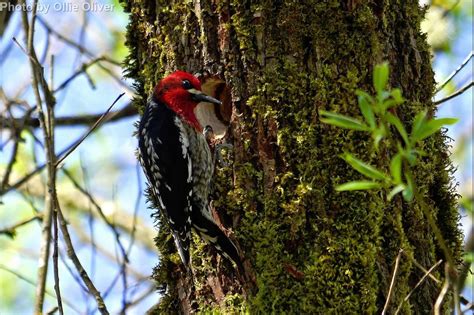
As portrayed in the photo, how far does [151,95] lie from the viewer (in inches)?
148

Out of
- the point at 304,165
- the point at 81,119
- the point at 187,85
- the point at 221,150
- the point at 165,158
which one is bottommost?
the point at 304,165

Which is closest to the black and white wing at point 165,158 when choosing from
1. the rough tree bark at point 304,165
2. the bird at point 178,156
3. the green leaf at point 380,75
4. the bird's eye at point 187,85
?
the bird at point 178,156

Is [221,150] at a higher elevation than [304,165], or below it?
higher

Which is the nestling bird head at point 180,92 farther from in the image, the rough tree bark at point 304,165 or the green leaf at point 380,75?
the green leaf at point 380,75

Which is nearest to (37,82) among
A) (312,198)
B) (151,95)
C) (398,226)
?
(151,95)

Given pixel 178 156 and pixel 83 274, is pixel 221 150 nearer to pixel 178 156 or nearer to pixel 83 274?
pixel 178 156

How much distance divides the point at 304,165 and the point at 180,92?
0.96 metres

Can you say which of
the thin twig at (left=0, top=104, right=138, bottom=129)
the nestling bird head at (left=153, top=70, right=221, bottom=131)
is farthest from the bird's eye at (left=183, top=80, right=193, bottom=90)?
the thin twig at (left=0, top=104, right=138, bottom=129)

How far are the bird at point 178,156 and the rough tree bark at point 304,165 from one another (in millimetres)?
135

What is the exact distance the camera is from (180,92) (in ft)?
12.6

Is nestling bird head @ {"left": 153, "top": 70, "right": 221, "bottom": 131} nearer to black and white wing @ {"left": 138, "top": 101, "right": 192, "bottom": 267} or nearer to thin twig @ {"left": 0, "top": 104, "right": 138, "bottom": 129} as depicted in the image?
black and white wing @ {"left": 138, "top": 101, "right": 192, "bottom": 267}

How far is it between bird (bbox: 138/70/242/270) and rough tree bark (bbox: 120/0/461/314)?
0.44 ft

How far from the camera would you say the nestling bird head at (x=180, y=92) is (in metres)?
3.63

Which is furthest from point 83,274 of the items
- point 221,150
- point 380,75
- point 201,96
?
point 380,75
